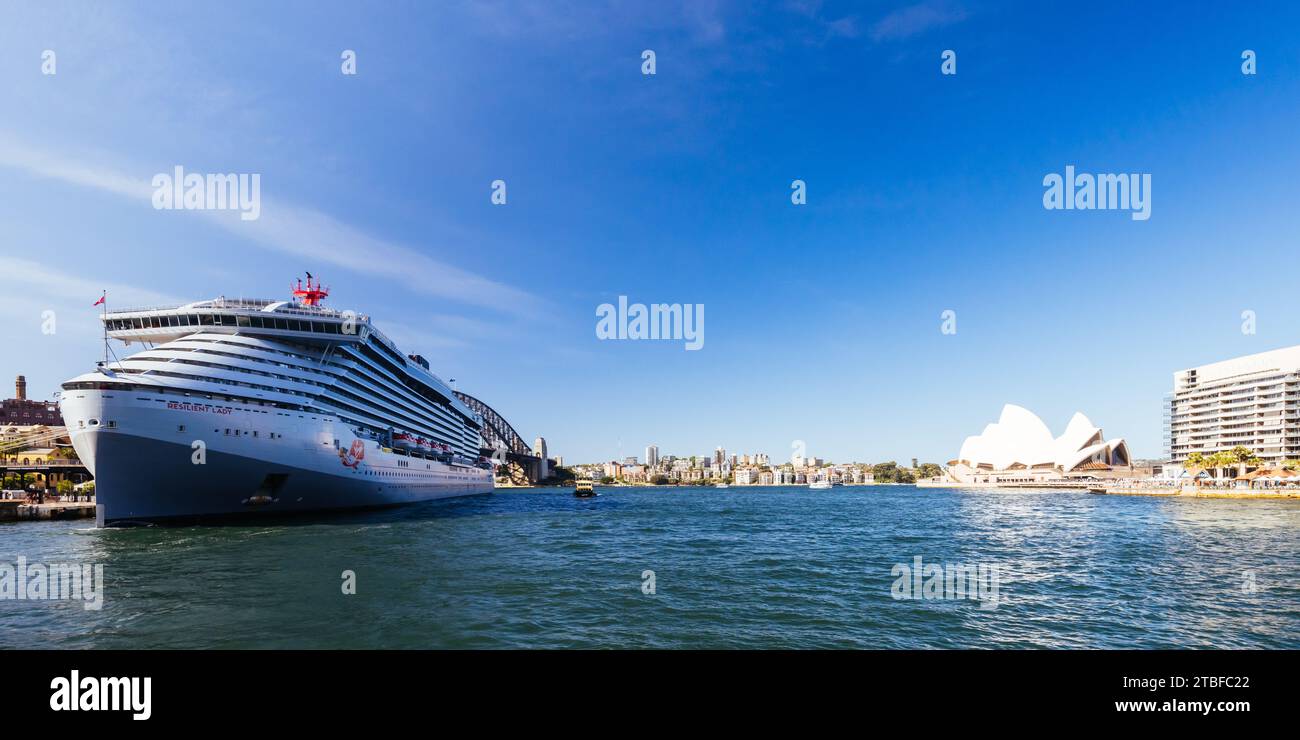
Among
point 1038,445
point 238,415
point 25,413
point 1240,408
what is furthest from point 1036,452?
point 25,413

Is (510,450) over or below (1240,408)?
below

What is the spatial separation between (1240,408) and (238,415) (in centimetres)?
18710

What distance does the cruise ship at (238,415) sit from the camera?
33.0m

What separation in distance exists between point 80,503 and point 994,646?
7238cm

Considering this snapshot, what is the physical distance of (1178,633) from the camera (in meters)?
14.6

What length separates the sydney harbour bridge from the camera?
155000mm

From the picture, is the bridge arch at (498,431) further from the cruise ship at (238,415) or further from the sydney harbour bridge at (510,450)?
the cruise ship at (238,415)

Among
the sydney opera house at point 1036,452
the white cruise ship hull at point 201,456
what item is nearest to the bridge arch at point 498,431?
the white cruise ship hull at point 201,456

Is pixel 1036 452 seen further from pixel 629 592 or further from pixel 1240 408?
pixel 629 592

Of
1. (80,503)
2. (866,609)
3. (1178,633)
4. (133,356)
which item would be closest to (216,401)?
(133,356)


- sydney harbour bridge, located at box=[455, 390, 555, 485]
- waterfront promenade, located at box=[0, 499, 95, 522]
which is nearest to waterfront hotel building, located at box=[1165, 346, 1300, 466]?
sydney harbour bridge, located at box=[455, 390, 555, 485]

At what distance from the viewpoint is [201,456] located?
34156mm

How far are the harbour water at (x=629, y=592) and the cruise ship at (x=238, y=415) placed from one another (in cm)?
367
